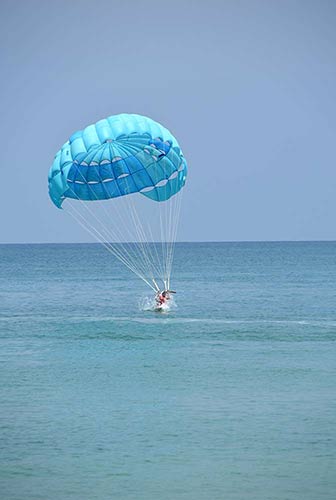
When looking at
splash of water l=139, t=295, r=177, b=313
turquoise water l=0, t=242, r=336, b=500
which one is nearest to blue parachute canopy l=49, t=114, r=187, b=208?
turquoise water l=0, t=242, r=336, b=500

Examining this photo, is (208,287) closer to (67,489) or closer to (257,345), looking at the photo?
(257,345)

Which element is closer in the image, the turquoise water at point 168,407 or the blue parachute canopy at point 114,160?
the turquoise water at point 168,407

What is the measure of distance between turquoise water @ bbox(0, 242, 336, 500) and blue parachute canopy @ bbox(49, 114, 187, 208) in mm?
6173

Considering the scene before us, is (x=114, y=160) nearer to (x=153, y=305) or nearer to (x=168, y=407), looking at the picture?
(x=168, y=407)

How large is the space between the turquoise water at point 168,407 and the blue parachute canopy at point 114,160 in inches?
243

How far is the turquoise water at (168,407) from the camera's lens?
2070cm

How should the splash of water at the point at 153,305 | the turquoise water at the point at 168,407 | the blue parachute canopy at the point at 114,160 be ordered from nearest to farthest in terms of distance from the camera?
the turquoise water at the point at 168,407, the blue parachute canopy at the point at 114,160, the splash of water at the point at 153,305

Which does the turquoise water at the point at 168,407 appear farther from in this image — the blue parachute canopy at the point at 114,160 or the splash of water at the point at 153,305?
the blue parachute canopy at the point at 114,160

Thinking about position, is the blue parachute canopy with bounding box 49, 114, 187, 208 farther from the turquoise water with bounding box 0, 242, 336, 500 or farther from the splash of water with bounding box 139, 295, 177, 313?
the splash of water with bounding box 139, 295, 177, 313

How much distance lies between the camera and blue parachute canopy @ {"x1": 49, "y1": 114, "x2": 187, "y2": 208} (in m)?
35.5

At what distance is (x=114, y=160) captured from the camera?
118ft

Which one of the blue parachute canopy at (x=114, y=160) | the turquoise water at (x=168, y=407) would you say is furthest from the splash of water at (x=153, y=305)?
the blue parachute canopy at (x=114, y=160)

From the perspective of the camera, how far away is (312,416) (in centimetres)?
2548

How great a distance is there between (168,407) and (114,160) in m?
12.4
